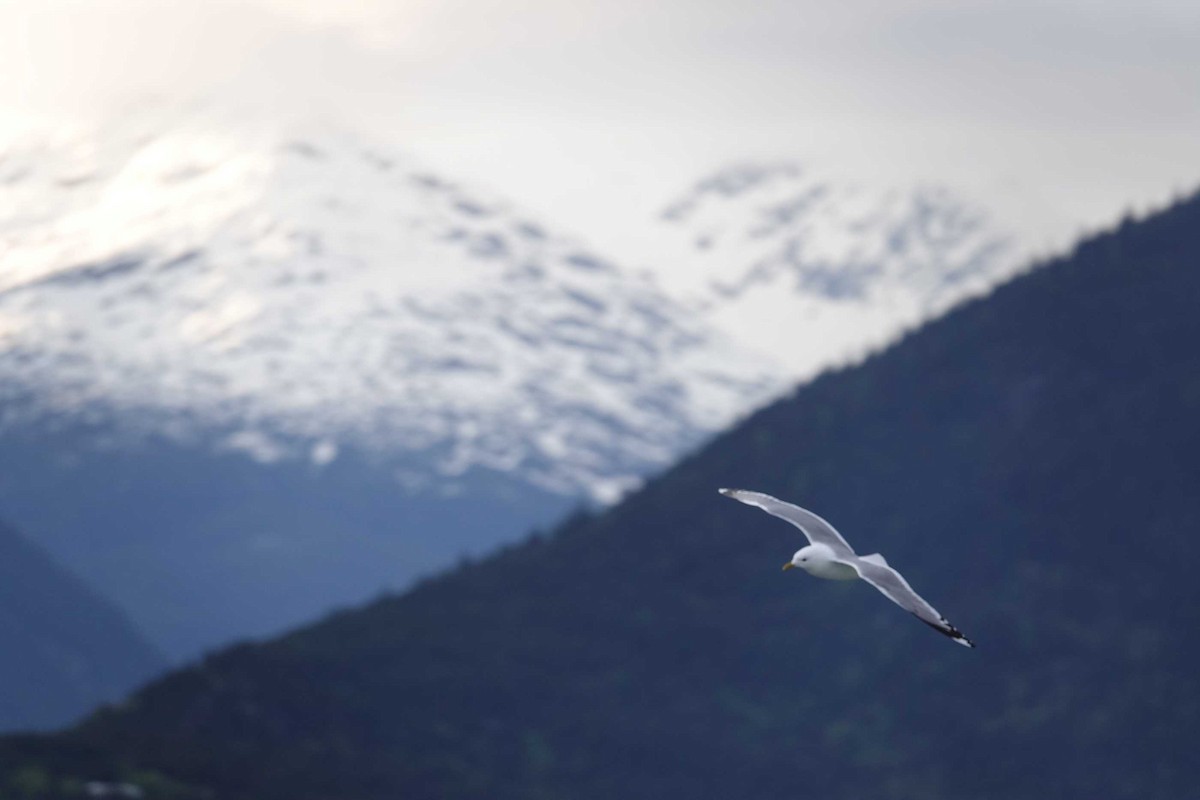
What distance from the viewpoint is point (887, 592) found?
56.8 m

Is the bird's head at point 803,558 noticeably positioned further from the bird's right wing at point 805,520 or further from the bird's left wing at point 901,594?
the bird's left wing at point 901,594

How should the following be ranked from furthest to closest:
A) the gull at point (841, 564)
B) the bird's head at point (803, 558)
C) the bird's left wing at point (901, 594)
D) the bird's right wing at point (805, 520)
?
the bird's right wing at point (805, 520) < the bird's head at point (803, 558) < the gull at point (841, 564) < the bird's left wing at point (901, 594)

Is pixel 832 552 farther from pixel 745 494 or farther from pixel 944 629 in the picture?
pixel 944 629

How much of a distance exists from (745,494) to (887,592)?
6.77 m

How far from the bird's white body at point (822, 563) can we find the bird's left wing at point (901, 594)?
0.38 metres

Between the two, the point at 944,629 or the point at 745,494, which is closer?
the point at 944,629

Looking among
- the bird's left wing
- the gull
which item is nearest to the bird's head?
the gull

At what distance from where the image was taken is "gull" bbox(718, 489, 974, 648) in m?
54.7

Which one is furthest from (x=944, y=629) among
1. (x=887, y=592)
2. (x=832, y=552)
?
(x=832, y=552)

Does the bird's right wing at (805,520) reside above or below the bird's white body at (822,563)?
above

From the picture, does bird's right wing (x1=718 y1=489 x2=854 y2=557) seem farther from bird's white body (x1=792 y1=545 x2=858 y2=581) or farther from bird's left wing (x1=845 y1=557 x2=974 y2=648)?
bird's left wing (x1=845 y1=557 x2=974 y2=648)

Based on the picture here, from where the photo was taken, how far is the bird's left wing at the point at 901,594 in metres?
54.0

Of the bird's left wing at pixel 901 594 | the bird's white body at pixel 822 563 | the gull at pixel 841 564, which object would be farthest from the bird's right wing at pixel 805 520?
the bird's left wing at pixel 901 594

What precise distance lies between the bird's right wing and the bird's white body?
0.61 metres
